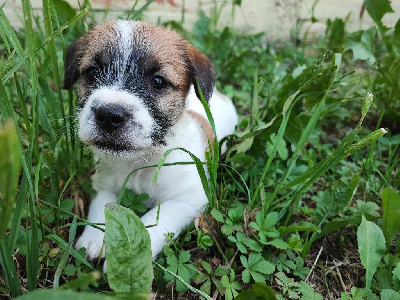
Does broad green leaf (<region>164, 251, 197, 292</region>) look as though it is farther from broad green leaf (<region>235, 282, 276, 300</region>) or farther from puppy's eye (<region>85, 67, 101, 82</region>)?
puppy's eye (<region>85, 67, 101, 82</region>)

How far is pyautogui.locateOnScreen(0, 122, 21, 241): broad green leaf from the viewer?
863 mm

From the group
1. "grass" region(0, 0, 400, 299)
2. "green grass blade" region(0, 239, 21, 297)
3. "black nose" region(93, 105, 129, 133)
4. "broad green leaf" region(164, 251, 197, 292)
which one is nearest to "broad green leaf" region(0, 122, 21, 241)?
"grass" region(0, 0, 400, 299)

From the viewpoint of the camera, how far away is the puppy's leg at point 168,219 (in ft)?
7.06

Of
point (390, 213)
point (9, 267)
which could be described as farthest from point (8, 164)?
point (390, 213)

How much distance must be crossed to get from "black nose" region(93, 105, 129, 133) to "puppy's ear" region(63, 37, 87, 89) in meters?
0.61

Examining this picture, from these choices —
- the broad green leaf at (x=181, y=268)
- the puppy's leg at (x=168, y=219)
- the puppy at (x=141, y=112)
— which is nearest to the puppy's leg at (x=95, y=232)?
the puppy at (x=141, y=112)

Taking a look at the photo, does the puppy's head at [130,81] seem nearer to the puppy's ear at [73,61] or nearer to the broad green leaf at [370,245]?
the puppy's ear at [73,61]

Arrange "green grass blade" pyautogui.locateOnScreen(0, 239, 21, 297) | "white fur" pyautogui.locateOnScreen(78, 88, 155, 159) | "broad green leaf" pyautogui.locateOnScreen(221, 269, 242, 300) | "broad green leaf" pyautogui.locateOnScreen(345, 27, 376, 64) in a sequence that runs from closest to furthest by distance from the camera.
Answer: "green grass blade" pyautogui.locateOnScreen(0, 239, 21, 297)
"broad green leaf" pyautogui.locateOnScreen(221, 269, 242, 300)
"white fur" pyautogui.locateOnScreen(78, 88, 155, 159)
"broad green leaf" pyautogui.locateOnScreen(345, 27, 376, 64)

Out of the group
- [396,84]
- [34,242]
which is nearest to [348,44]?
[396,84]

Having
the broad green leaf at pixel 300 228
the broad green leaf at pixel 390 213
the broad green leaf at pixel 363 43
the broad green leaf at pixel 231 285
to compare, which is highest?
the broad green leaf at pixel 363 43

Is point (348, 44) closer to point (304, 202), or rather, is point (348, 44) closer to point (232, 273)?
point (304, 202)

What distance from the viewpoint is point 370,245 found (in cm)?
201

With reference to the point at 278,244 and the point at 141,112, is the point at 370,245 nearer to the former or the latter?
the point at 278,244

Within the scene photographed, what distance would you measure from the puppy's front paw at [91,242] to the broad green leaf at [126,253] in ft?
1.66
